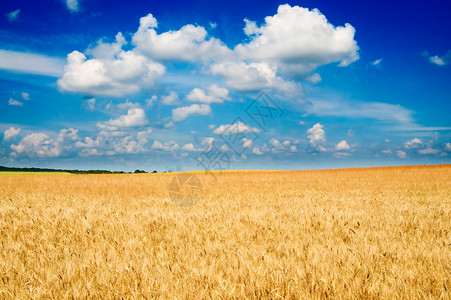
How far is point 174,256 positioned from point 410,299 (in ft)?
9.02

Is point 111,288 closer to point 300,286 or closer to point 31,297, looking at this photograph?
point 31,297

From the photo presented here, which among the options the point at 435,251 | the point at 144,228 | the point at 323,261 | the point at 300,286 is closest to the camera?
the point at 300,286

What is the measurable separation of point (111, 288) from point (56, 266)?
1323mm

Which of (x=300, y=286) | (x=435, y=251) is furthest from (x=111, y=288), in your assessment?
(x=435, y=251)

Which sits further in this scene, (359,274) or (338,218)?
(338,218)

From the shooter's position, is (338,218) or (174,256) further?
(338,218)

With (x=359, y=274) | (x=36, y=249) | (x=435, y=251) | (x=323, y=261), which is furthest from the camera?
(x=36, y=249)

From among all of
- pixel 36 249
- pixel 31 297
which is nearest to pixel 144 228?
pixel 36 249

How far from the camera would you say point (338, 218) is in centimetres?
655

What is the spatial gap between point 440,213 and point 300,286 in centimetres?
667

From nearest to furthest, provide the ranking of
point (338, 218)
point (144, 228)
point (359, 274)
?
point (359, 274) → point (144, 228) → point (338, 218)

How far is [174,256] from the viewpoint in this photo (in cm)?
411

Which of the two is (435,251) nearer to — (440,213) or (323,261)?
(323,261)

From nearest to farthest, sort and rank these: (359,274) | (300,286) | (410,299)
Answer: (410,299), (300,286), (359,274)
